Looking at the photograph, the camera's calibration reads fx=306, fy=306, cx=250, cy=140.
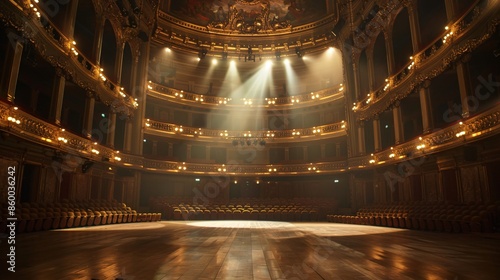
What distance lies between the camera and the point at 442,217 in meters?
11.1

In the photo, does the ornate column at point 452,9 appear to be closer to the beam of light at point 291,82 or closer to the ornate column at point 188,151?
the beam of light at point 291,82

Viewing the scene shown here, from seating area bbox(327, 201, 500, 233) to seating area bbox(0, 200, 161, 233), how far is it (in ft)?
43.1

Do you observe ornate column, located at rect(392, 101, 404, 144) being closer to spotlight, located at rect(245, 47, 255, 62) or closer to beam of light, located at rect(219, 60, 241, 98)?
spotlight, located at rect(245, 47, 255, 62)

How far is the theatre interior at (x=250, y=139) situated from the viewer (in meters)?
6.24

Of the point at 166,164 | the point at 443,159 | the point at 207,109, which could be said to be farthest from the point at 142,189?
the point at 443,159

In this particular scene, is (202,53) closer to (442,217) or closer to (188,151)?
(188,151)

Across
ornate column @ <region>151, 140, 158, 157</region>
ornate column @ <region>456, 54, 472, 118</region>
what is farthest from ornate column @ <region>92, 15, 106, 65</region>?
ornate column @ <region>456, 54, 472, 118</region>

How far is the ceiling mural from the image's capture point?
2714 cm

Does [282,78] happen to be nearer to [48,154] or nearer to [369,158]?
[369,158]

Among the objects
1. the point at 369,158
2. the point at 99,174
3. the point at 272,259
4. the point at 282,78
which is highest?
the point at 282,78

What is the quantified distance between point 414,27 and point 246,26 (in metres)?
16.3

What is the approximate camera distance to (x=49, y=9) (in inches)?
536

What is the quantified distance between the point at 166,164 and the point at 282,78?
1407 centimetres

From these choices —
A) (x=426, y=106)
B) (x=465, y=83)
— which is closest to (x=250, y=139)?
(x=426, y=106)
